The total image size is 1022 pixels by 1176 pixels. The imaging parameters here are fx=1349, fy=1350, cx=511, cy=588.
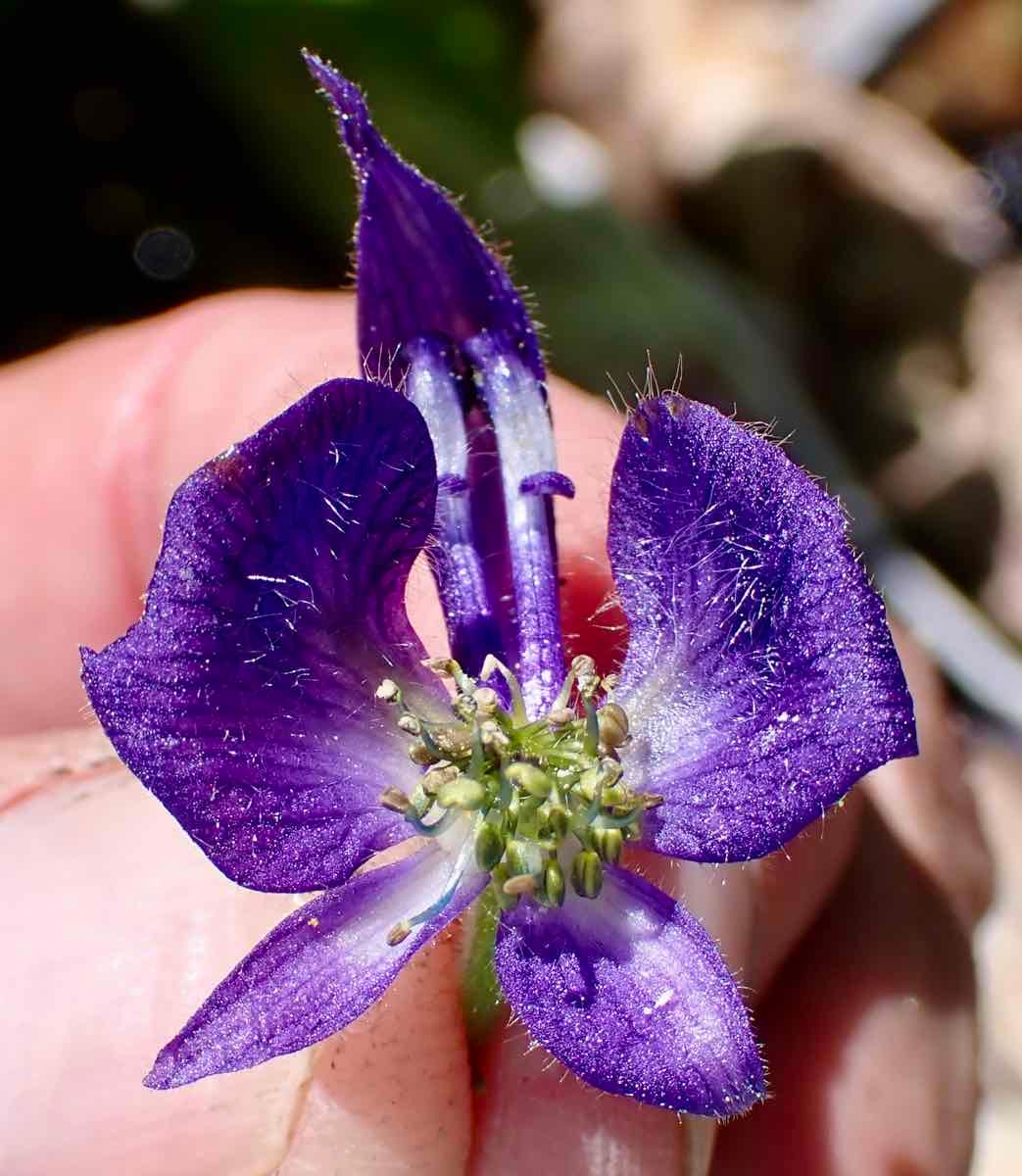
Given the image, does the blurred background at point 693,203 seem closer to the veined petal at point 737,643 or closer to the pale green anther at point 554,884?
the veined petal at point 737,643

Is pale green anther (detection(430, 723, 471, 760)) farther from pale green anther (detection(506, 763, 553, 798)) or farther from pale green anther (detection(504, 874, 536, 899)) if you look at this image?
pale green anther (detection(504, 874, 536, 899))

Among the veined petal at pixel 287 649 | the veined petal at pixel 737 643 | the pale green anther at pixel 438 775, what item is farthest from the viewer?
the pale green anther at pixel 438 775

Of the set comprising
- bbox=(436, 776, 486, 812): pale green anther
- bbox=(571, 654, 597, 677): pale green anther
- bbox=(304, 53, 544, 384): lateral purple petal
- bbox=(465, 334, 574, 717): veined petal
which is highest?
bbox=(304, 53, 544, 384): lateral purple petal

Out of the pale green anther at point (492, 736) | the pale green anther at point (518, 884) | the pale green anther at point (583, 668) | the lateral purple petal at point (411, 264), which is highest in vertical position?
the lateral purple petal at point (411, 264)

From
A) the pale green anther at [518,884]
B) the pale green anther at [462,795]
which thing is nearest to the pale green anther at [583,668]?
the pale green anther at [462,795]

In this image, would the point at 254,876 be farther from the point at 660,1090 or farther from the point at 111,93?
the point at 111,93

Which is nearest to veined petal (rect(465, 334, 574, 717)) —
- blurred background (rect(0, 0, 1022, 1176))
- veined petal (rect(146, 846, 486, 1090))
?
veined petal (rect(146, 846, 486, 1090))

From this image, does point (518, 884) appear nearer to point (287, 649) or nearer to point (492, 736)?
point (492, 736)

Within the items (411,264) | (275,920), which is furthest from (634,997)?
(411,264)
